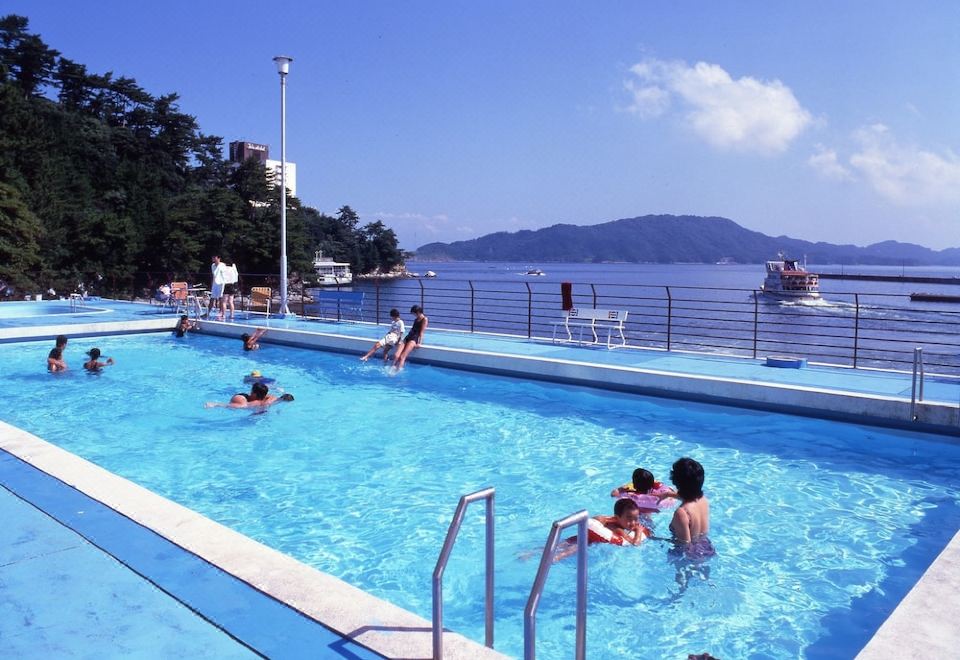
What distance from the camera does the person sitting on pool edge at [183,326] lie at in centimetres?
1764

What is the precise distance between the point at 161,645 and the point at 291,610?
578 millimetres

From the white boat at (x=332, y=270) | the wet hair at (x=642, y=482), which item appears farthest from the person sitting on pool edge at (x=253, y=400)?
the white boat at (x=332, y=270)

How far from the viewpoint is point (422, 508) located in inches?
260

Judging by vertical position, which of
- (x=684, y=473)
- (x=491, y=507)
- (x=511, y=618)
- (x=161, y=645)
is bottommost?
(x=511, y=618)

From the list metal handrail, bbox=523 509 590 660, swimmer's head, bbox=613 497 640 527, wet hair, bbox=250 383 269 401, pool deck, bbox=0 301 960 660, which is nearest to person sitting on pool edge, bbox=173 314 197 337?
pool deck, bbox=0 301 960 660

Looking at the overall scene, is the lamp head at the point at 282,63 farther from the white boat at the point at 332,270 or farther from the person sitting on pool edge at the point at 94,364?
the white boat at the point at 332,270

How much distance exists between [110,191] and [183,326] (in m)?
41.1

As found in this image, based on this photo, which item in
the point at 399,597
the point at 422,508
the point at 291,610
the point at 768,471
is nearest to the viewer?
the point at 291,610

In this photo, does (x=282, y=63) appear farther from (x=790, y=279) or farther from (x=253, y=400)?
(x=790, y=279)

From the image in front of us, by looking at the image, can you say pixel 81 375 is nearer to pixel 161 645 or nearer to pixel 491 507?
pixel 161 645

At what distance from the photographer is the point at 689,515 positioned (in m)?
5.33

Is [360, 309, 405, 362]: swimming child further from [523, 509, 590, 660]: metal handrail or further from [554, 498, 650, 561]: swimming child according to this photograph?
[523, 509, 590, 660]: metal handrail

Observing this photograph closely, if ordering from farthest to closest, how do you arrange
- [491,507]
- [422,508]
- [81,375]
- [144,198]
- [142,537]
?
[144,198] < [81,375] < [422,508] < [142,537] < [491,507]

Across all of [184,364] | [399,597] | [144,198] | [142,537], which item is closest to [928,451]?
[399,597]
